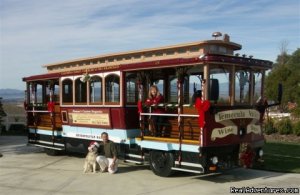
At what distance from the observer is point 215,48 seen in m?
11.1

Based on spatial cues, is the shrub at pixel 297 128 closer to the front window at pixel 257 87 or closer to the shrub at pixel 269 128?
the shrub at pixel 269 128

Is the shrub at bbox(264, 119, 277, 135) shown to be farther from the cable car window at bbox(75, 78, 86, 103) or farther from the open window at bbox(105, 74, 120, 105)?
the open window at bbox(105, 74, 120, 105)

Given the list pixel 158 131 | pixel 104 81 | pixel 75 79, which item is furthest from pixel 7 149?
pixel 158 131

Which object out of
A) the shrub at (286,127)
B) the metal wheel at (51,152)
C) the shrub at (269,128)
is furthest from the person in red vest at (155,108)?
the shrub at (269,128)

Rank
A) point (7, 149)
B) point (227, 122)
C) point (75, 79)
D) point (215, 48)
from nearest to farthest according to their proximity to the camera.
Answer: point (227, 122), point (215, 48), point (75, 79), point (7, 149)

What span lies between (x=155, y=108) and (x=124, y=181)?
197 centimetres

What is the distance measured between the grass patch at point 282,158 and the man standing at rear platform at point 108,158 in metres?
3.81

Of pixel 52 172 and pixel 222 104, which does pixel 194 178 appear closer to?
pixel 222 104

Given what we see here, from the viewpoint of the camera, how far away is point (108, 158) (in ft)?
39.0

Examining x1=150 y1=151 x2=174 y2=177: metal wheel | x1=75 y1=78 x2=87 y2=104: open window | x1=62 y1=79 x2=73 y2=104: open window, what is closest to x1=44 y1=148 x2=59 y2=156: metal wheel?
x1=62 y1=79 x2=73 y2=104: open window

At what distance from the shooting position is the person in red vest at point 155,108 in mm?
11336

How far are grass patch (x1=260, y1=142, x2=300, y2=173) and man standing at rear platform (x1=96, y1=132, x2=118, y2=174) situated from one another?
3810 mm

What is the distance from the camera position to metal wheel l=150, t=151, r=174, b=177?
10.7m

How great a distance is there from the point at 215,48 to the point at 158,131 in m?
2.45
